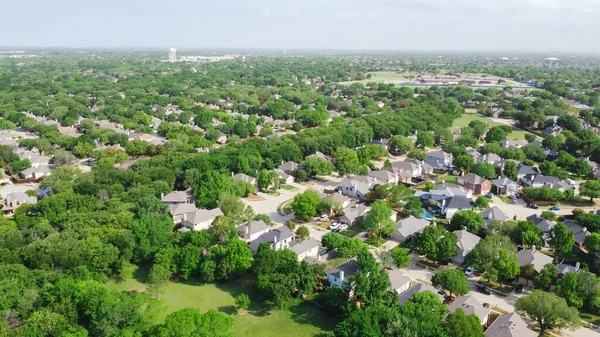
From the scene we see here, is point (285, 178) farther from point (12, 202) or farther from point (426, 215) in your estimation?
point (12, 202)

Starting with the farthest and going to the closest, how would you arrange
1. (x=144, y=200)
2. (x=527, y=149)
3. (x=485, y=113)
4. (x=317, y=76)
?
(x=317, y=76) < (x=485, y=113) < (x=527, y=149) < (x=144, y=200)

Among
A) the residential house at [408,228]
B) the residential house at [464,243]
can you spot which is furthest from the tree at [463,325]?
the residential house at [408,228]

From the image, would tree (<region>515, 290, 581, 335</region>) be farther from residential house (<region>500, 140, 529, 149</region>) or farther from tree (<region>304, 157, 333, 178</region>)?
residential house (<region>500, 140, 529, 149</region>)

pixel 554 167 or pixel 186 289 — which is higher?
pixel 554 167

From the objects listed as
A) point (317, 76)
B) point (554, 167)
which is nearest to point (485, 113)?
point (554, 167)

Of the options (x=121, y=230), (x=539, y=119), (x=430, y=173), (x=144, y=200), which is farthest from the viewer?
(x=539, y=119)

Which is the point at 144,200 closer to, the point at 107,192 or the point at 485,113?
the point at 107,192
